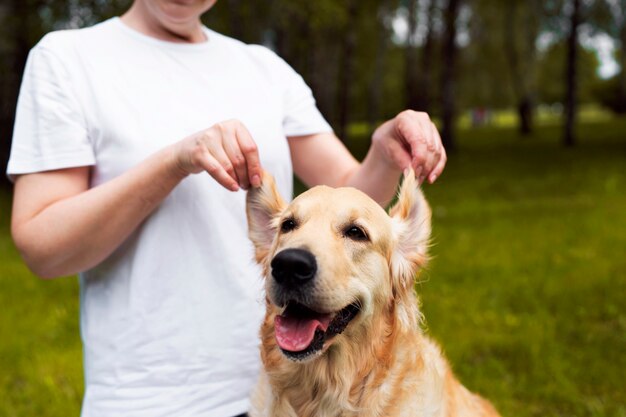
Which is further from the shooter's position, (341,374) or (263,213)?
(263,213)

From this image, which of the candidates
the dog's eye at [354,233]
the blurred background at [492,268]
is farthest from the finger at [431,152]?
the blurred background at [492,268]

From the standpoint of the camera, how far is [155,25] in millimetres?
2701

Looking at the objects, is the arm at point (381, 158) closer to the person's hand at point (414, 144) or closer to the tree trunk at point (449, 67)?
the person's hand at point (414, 144)

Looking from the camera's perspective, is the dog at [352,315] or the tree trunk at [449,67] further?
the tree trunk at [449,67]

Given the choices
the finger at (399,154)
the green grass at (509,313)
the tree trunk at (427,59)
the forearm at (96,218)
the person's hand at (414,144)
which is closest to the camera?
the forearm at (96,218)

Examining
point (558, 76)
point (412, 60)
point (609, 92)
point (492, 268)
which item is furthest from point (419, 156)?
point (558, 76)

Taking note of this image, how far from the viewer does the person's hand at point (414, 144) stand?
2518mm

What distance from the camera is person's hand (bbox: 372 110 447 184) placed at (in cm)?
252

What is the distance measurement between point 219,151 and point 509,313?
4757 millimetres

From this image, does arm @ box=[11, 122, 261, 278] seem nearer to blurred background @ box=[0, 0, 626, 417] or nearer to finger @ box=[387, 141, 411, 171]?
finger @ box=[387, 141, 411, 171]

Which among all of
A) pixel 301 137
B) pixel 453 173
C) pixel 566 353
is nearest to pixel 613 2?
Result: pixel 453 173

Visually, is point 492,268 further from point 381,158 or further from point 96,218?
point 96,218

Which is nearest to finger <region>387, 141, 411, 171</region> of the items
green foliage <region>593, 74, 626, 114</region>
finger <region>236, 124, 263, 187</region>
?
finger <region>236, 124, 263, 187</region>

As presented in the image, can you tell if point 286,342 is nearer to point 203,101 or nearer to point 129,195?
point 129,195
